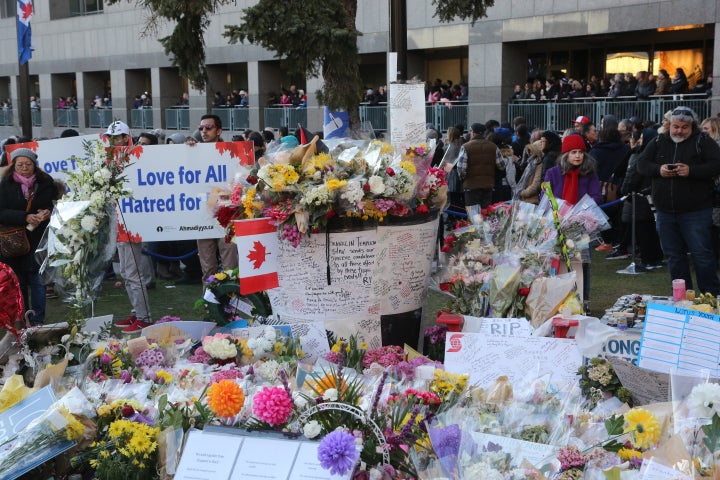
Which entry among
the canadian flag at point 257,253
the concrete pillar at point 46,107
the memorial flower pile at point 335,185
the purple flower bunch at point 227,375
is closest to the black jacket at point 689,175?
the memorial flower pile at point 335,185

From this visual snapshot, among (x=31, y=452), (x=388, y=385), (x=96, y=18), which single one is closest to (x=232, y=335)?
(x=388, y=385)

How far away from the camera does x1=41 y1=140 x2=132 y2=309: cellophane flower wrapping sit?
639 centimetres

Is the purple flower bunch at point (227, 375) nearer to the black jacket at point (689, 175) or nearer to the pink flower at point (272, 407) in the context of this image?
the pink flower at point (272, 407)

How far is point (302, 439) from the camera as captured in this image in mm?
3174

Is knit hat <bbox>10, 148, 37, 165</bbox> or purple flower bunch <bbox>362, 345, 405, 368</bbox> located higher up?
knit hat <bbox>10, 148, 37, 165</bbox>

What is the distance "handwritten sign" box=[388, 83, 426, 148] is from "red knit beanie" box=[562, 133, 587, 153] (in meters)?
3.04

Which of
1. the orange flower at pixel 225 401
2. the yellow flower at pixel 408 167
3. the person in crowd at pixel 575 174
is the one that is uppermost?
the yellow flower at pixel 408 167

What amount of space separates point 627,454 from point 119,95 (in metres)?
33.8

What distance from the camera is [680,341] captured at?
151 inches

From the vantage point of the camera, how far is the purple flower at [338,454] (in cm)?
290

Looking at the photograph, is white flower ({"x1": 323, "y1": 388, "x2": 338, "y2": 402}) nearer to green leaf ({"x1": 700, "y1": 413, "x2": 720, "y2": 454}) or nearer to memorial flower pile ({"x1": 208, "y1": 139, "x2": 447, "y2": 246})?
green leaf ({"x1": 700, "y1": 413, "x2": 720, "y2": 454})

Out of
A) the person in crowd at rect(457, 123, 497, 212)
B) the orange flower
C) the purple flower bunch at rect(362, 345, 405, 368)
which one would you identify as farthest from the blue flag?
the orange flower

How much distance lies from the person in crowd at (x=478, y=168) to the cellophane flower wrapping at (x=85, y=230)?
5.94m

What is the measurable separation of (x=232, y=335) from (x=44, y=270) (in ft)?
7.10
